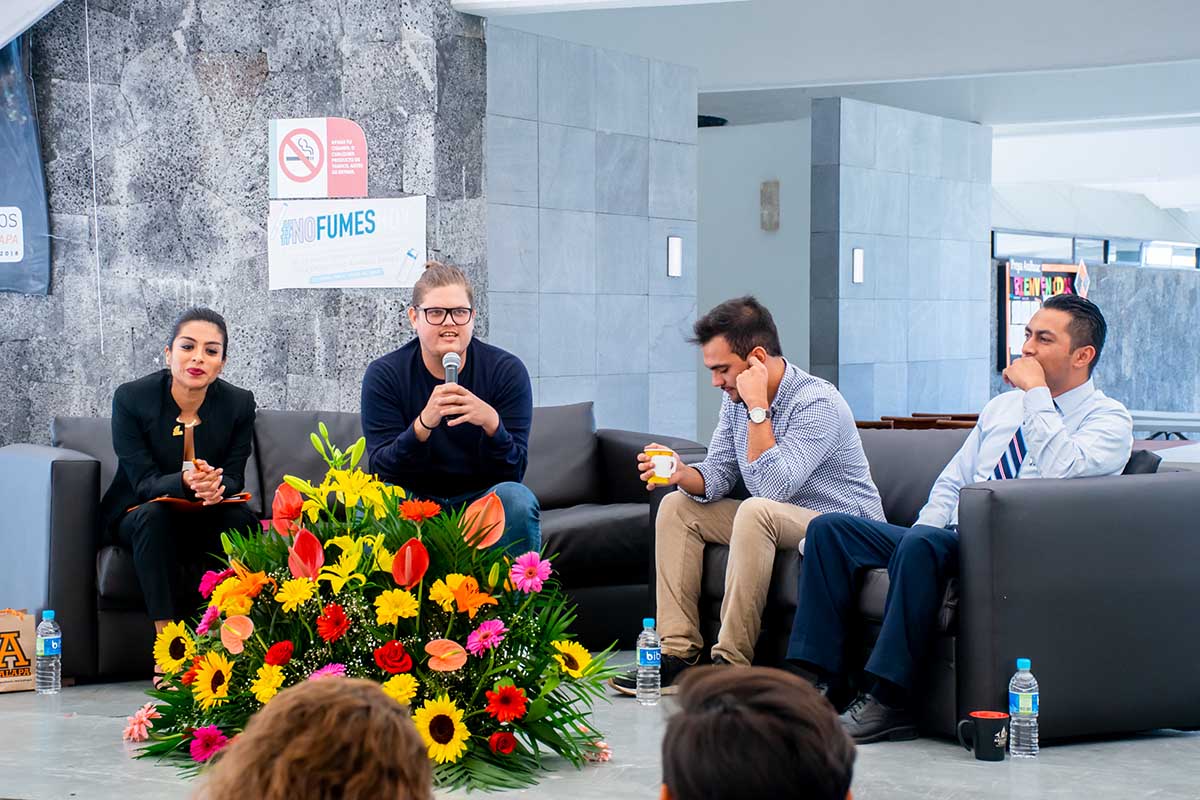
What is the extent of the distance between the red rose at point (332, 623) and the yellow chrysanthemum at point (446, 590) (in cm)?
19

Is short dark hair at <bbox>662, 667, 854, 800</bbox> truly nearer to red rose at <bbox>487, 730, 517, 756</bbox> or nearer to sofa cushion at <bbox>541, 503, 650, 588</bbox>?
red rose at <bbox>487, 730, 517, 756</bbox>

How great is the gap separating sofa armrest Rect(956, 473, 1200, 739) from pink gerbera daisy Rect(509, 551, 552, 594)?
1.02 metres

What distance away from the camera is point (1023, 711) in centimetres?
321

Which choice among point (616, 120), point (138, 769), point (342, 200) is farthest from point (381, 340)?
point (138, 769)

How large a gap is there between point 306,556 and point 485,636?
402 millimetres

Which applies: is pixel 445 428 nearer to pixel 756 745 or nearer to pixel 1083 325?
pixel 1083 325

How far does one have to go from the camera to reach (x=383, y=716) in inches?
40.1

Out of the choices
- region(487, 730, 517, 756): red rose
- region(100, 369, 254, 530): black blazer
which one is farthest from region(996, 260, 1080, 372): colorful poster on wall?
region(487, 730, 517, 756): red rose

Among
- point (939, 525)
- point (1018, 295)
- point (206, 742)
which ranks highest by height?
point (1018, 295)

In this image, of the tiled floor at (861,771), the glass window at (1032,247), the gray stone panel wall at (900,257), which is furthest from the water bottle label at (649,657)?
the glass window at (1032,247)

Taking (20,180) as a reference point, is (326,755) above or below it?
below

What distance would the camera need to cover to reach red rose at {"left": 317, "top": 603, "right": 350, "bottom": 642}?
9.46 ft

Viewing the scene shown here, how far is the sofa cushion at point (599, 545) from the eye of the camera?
14.8ft

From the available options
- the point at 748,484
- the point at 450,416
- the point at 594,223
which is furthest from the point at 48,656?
the point at 594,223
